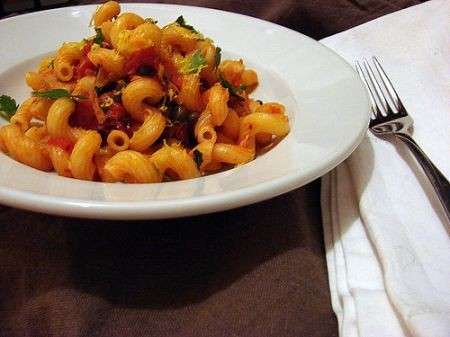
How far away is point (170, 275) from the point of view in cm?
69

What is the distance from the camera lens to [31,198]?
0.60m

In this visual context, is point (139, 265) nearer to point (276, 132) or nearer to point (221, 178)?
point (221, 178)

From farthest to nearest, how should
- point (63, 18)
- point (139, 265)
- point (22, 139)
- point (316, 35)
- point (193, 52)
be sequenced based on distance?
1. point (316, 35)
2. point (63, 18)
3. point (193, 52)
4. point (22, 139)
5. point (139, 265)

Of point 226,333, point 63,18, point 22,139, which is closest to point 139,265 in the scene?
point 226,333

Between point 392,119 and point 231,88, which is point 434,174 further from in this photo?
point 231,88

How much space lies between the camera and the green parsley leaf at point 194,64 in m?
0.89

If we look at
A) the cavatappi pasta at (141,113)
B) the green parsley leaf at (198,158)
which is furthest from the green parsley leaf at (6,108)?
the green parsley leaf at (198,158)

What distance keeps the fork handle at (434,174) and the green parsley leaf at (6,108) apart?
731 mm

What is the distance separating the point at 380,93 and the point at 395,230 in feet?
1.23

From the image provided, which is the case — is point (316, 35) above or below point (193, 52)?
below

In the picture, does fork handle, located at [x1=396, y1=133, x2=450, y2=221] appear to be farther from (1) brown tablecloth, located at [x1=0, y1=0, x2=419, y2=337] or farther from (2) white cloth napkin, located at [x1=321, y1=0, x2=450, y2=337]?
(1) brown tablecloth, located at [x1=0, y1=0, x2=419, y2=337]

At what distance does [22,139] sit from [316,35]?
0.93m

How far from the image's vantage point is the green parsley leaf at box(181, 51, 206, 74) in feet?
2.93

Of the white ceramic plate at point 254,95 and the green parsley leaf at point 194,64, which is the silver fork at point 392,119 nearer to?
the white ceramic plate at point 254,95
